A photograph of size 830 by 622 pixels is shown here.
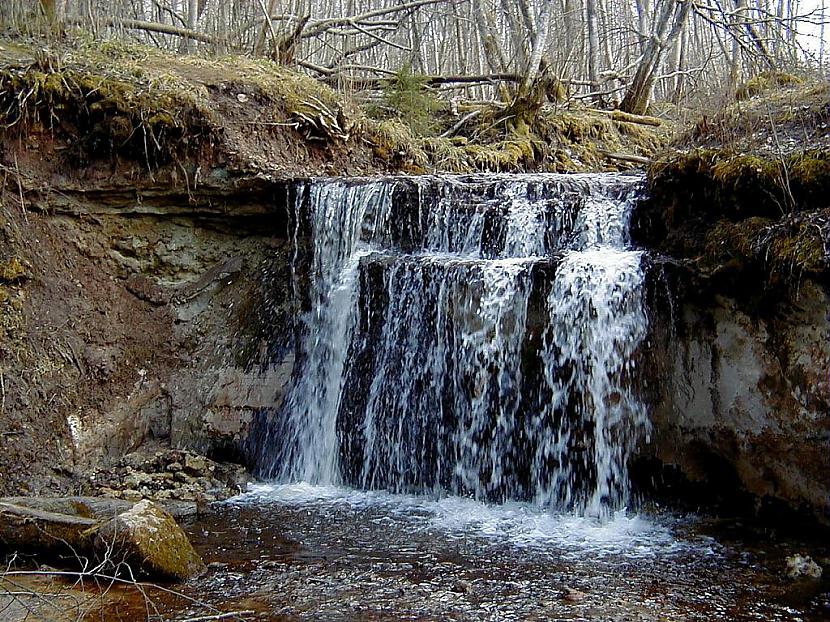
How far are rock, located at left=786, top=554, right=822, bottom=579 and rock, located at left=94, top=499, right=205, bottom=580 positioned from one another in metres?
3.53

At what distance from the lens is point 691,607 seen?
13.8ft

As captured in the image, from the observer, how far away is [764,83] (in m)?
9.53

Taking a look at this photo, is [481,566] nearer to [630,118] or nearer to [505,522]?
[505,522]

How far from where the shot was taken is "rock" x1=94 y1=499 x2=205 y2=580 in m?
4.35

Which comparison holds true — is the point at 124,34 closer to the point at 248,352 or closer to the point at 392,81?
the point at 392,81

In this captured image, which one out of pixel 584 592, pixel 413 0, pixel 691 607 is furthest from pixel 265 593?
pixel 413 0

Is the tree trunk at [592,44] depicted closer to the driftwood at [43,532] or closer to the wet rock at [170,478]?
the wet rock at [170,478]

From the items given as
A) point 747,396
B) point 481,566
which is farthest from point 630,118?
point 481,566

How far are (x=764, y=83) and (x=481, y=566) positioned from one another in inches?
293

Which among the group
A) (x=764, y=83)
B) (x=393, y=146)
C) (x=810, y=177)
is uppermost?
(x=764, y=83)

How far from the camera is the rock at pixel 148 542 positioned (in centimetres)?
435

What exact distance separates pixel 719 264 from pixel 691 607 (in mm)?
2625

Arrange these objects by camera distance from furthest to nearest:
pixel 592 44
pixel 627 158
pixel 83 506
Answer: pixel 592 44 → pixel 627 158 → pixel 83 506

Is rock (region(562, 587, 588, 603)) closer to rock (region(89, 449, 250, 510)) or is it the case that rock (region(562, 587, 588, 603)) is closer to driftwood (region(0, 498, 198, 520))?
driftwood (region(0, 498, 198, 520))
